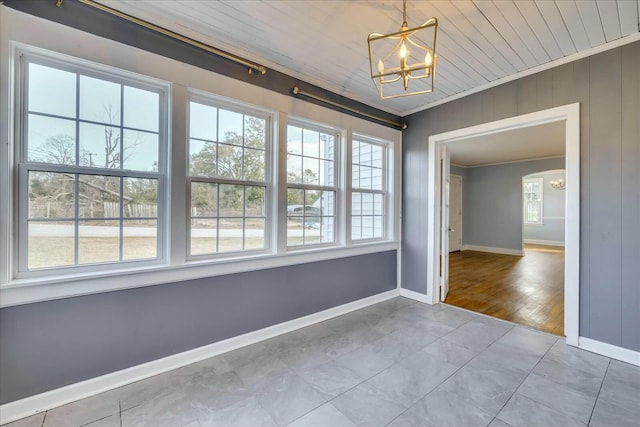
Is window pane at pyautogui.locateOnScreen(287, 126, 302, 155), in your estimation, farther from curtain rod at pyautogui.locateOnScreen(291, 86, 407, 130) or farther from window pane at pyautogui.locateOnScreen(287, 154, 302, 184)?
curtain rod at pyautogui.locateOnScreen(291, 86, 407, 130)

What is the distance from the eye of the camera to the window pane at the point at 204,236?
7.54ft

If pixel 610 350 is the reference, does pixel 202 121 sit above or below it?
above

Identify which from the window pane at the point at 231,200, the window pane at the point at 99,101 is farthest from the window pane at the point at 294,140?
the window pane at the point at 99,101

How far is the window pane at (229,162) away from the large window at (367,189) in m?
1.45

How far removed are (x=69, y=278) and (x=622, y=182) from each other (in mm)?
4180

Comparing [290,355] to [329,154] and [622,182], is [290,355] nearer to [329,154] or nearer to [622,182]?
[329,154]

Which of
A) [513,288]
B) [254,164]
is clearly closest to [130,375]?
[254,164]

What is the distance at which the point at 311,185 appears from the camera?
3.04 m

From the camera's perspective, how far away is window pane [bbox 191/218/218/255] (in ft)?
7.54

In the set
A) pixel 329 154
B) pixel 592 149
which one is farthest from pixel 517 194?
pixel 329 154

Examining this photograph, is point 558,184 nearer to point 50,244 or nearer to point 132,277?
point 132,277

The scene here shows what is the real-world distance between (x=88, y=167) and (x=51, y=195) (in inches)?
10.6

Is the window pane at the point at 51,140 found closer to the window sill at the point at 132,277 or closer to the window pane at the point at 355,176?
the window sill at the point at 132,277

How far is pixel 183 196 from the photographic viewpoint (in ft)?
7.14
